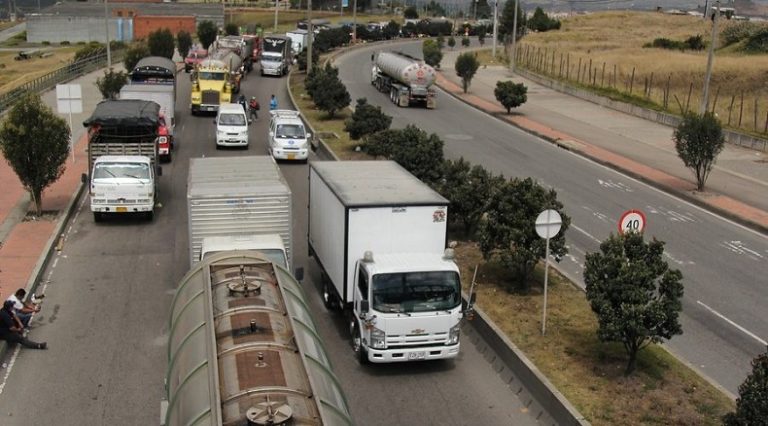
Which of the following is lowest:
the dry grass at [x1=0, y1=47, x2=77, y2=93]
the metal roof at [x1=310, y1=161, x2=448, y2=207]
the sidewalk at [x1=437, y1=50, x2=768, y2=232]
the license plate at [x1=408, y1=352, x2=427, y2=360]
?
the dry grass at [x1=0, y1=47, x2=77, y2=93]

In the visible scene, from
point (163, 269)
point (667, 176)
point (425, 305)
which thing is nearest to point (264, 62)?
point (667, 176)

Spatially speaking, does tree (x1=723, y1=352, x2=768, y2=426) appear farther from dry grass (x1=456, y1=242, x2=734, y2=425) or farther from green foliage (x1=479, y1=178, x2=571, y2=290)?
green foliage (x1=479, y1=178, x2=571, y2=290)

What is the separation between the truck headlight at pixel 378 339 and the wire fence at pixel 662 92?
99.0 ft

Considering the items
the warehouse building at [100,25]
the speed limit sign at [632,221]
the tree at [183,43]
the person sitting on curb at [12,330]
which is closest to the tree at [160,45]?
the tree at [183,43]

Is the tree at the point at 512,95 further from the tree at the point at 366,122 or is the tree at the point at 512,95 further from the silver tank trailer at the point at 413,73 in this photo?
the tree at the point at 366,122

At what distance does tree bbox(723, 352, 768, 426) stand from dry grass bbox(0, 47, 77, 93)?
214 ft

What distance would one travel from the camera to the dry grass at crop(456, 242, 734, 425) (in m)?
12.8

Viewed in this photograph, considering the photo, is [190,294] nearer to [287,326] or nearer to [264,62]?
A: [287,326]

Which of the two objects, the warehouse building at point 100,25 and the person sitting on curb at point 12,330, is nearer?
the person sitting on curb at point 12,330

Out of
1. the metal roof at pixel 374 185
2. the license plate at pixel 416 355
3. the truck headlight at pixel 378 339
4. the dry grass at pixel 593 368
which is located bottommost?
the dry grass at pixel 593 368

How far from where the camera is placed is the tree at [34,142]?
2342cm

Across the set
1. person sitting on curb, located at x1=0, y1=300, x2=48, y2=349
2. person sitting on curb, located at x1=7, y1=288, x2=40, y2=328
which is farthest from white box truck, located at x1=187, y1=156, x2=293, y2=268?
person sitting on curb, located at x1=0, y1=300, x2=48, y2=349

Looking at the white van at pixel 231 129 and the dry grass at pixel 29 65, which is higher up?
the white van at pixel 231 129

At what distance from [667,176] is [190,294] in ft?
81.0
